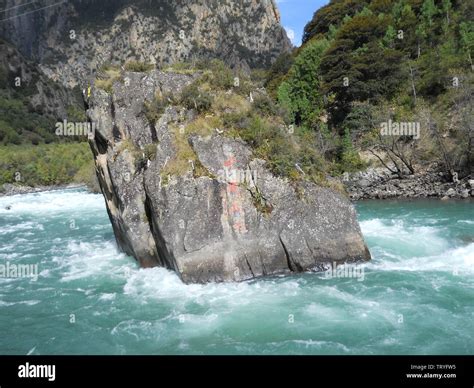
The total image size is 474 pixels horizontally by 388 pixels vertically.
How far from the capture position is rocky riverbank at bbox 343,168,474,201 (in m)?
27.4

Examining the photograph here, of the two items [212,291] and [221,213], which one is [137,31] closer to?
[221,213]

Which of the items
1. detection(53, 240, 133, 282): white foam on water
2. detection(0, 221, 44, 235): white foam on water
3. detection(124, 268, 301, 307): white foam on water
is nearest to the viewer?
detection(124, 268, 301, 307): white foam on water

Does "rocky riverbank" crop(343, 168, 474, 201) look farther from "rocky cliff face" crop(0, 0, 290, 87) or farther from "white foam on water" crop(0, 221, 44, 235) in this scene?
"rocky cliff face" crop(0, 0, 290, 87)

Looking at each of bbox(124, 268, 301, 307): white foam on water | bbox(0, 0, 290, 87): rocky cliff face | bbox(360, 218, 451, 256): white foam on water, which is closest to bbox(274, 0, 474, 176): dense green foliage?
bbox(360, 218, 451, 256): white foam on water

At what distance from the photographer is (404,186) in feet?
98.6

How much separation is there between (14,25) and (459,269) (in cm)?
19331

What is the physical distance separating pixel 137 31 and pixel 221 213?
16076 centimetres

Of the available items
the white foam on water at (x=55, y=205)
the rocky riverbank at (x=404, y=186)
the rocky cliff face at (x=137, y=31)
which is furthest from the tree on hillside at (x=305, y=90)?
the rocky cliff face at (x=137, y=31)

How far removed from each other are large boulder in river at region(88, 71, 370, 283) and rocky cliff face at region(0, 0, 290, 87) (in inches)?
5663

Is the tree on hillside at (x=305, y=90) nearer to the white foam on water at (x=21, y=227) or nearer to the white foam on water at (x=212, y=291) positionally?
the white foam on water at (x=21, y=227)

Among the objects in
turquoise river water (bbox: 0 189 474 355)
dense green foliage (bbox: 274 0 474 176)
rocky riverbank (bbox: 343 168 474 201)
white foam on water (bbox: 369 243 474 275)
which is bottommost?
turquoise river water (bbox: 0 189 474 355)

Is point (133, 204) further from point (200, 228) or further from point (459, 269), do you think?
point (459, 269)

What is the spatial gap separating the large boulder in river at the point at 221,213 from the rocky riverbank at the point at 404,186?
632 inches

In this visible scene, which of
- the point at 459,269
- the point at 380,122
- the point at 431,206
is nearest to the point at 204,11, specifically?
the point at 380,122
